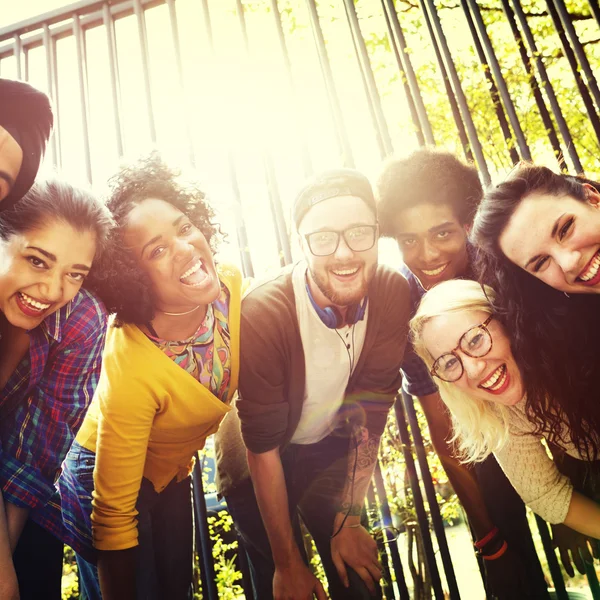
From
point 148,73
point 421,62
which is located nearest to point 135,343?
point 148,73

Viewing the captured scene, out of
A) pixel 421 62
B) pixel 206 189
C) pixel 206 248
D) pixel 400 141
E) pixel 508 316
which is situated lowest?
pixel 508 316

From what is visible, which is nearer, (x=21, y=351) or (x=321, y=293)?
(x=21, y=351)

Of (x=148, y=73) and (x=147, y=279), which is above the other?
(x=148, y=73)

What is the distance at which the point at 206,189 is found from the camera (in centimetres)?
180

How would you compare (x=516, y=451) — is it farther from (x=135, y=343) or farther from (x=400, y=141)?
(x=400, y=141)

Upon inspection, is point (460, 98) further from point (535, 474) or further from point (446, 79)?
point (535, 474)

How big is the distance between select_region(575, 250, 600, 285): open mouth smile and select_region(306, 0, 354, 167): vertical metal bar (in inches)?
36.2

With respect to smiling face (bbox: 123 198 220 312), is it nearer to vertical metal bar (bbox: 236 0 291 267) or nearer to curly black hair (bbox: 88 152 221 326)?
curly black hair (bbox: 88 152 221 326)

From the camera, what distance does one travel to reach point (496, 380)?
1.53m

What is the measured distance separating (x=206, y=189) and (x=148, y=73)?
0.63 m

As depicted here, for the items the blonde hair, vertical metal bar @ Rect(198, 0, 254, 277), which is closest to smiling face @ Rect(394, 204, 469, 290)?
the blonde hair

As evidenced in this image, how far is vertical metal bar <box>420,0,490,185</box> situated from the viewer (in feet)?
5.65

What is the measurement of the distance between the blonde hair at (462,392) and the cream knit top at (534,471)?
4 cm

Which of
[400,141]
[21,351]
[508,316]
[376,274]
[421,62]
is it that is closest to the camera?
[21,351]
